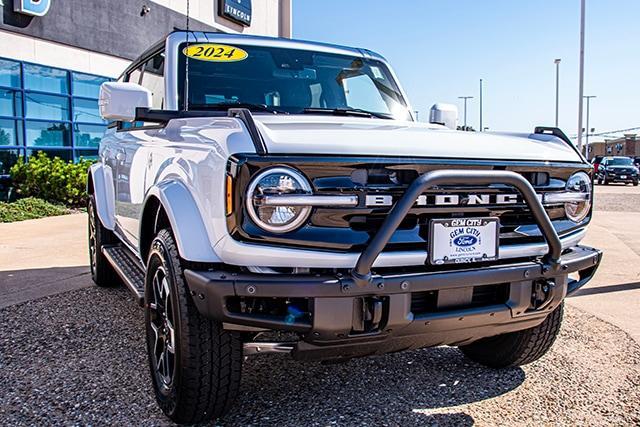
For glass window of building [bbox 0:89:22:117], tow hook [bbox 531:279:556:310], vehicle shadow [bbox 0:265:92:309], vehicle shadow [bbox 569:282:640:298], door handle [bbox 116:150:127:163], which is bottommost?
vehicle shadow [bbox 569:282:640:298]

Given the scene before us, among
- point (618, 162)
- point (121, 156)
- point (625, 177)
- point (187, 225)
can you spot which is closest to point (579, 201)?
point (187, 225)

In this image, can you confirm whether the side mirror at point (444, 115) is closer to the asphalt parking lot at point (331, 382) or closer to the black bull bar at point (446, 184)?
the asphalt parking lot at point (331, 382)

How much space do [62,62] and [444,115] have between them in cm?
1118

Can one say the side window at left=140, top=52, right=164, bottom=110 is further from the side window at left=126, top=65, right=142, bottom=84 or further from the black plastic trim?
the black plastic trim

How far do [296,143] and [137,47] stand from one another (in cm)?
1424

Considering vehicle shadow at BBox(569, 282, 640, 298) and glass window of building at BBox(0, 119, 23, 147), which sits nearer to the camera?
vehicle shadow at BBox(569, 282, 640, 298)

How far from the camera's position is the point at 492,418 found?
9.31ft

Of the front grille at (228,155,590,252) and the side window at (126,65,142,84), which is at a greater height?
the side window at (126,65,142,84)

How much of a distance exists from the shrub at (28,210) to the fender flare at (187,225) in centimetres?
899

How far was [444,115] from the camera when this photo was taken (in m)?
4.37

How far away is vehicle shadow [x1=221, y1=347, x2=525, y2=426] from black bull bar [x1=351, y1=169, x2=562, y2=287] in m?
0.92

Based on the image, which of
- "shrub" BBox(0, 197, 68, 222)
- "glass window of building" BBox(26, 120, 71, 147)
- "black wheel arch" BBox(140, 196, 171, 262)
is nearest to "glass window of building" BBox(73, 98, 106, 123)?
"glass window of building" BBox(26, 120, 71, 147)

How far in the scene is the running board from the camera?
323cm

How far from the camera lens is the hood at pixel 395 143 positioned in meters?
2.27
